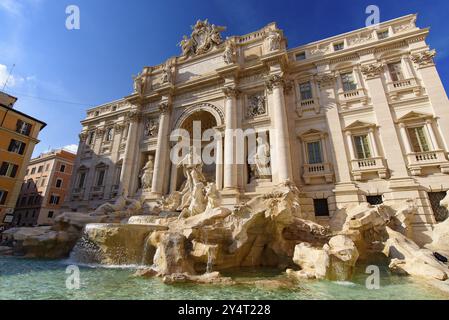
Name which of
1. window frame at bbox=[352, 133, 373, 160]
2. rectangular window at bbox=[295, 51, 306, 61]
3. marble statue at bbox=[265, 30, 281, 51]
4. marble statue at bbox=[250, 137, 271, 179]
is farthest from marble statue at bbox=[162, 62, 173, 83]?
window frame at bbox=[352, 133, 373, 160]

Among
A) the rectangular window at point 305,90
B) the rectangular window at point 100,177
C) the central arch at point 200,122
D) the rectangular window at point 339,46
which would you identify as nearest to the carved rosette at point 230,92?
the central arch at point 200,122

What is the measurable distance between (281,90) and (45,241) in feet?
53.8

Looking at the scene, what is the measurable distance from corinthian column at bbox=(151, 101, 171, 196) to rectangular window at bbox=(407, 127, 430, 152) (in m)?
16.7

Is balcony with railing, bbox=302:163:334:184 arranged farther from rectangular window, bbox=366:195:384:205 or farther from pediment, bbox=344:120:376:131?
pediment, bbox=344:120:376:131

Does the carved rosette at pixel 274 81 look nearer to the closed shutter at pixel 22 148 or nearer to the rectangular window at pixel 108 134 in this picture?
the rectangular window at pixel 108 134

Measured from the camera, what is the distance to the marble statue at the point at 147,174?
61.3 feet

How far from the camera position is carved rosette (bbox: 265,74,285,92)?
15805 mm

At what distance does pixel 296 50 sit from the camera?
17625mm

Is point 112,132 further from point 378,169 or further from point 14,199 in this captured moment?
point 378,169

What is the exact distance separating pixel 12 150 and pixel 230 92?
79.5 feet

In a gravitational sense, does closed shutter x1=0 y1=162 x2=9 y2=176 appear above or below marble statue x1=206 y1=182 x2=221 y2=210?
above

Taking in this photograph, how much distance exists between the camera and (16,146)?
23.8 meters

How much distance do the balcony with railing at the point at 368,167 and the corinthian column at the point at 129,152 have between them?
55.6ft

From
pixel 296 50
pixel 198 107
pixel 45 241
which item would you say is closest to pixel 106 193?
pixel 45 241
